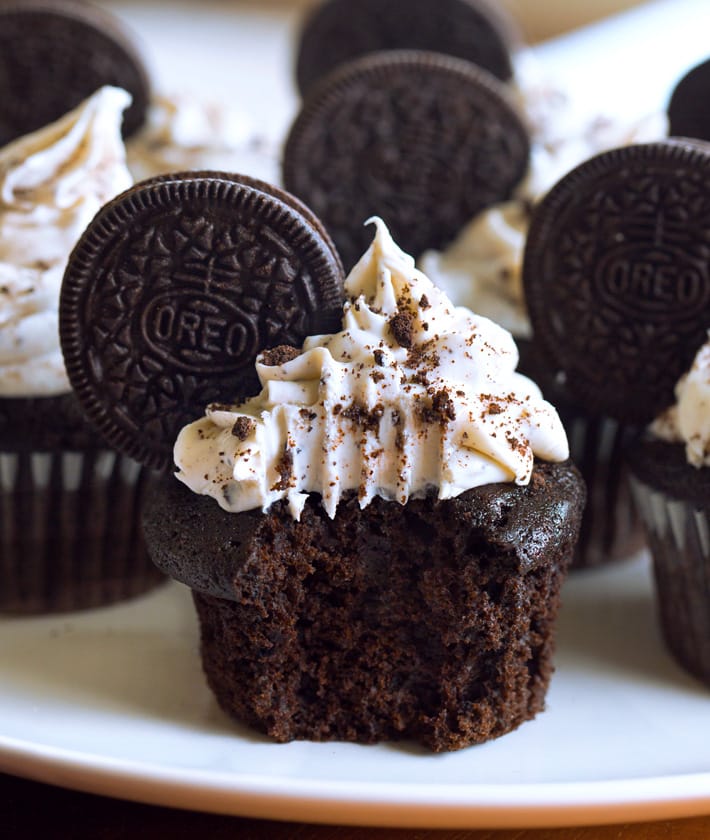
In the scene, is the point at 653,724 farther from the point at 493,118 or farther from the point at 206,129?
the point at 206,129

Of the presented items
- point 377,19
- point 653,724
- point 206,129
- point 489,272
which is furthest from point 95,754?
point 377,19

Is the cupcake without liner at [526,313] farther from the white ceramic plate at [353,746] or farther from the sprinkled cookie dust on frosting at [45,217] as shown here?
the sprinkled cookie dust on frosting at [45,217]

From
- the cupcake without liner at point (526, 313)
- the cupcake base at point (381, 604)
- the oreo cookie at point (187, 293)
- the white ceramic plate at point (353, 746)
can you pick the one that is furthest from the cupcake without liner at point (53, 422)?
the cupcake without liner at point (526, 313)

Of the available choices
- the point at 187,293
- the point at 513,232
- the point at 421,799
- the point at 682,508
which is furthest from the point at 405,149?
the point at 421,799

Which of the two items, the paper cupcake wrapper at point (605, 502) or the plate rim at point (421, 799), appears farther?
the paper cupcake wrapper at point (605, 502)

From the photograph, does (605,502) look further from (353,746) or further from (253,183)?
(253,183)

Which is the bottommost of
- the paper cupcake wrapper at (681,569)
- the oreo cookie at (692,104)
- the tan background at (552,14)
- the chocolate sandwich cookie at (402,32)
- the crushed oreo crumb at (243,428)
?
the tan background at (552,14)

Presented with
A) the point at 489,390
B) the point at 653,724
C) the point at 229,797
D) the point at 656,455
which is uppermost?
the point at 489,390
